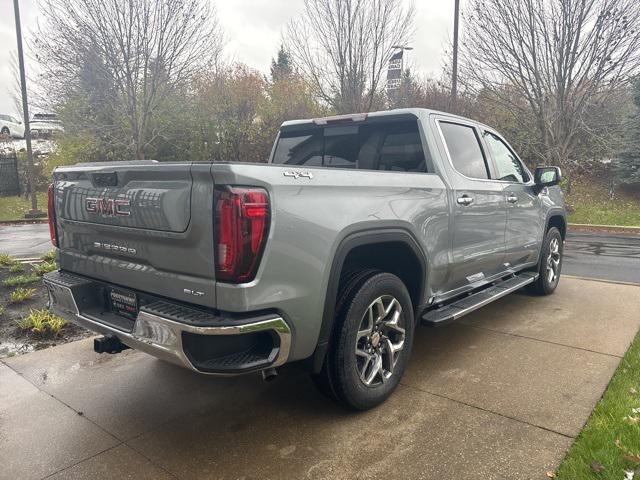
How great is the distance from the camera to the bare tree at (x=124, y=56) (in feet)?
41.6

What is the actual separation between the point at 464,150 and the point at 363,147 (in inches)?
35.5

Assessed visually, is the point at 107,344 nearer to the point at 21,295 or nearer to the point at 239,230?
the point at 239,230

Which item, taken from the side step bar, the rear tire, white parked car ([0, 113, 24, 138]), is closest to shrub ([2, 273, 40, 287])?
the side step bar

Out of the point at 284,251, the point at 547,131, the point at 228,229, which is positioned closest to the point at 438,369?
the point at 284,251

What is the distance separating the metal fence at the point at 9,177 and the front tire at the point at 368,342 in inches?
835

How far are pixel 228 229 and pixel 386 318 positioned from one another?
1386mm

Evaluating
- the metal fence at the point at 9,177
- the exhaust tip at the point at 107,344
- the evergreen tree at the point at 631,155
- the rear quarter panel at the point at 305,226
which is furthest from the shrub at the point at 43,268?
the evergreen tree at the point at 631,155

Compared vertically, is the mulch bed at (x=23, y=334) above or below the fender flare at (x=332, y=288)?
below

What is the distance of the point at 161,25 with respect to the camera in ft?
42.3

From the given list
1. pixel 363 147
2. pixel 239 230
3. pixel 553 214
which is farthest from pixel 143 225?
pixel 553 214

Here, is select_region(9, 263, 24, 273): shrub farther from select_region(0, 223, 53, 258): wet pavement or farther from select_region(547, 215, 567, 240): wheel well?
select_region(547, 215, 567, 240): wheel well

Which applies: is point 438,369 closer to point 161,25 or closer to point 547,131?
point 161,25

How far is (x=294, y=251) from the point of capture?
2.44 meters

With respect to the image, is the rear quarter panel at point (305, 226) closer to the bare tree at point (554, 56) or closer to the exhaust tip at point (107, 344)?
the exhaust tip at point (107, 344)
